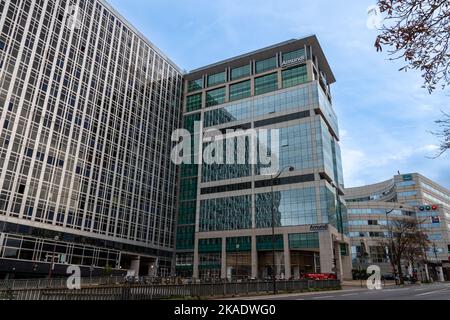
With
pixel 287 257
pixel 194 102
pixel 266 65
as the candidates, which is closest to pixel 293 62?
pixel 266 65

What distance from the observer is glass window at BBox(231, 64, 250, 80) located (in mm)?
83812

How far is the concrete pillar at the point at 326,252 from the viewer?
2341 inches

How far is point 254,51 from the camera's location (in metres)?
81.9

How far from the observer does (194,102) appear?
292 feet

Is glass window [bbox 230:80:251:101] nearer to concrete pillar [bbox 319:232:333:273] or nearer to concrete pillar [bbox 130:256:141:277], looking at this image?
concrete pillar [bbox 319:232:333:273]

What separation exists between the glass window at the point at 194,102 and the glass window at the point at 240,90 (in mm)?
9077

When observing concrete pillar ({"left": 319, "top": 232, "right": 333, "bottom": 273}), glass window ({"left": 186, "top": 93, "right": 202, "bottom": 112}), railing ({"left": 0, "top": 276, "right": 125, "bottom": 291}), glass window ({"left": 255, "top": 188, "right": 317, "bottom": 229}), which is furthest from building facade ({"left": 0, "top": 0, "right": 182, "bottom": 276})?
concrete pillar ({"left": 319, "top": 232, "right": 333, "bottom": 273})

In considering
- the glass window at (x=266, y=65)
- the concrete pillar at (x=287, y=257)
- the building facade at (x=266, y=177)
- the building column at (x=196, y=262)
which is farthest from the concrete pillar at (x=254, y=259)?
the glass window at (x=266, y=65)

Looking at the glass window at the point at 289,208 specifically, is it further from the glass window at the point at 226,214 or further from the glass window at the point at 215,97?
the glass window at the point at 215,97

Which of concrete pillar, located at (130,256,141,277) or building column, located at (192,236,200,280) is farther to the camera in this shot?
building column, located at (192,236,200,280)

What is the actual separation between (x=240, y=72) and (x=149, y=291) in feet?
237

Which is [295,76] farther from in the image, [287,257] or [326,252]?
[287,257]

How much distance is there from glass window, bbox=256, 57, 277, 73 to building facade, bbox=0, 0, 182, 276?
928 inches
